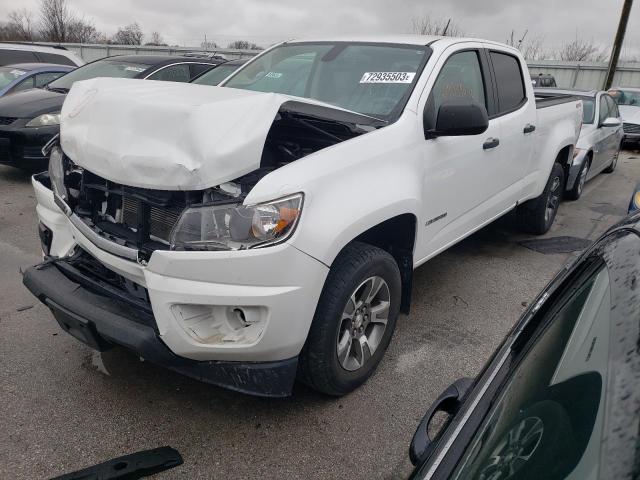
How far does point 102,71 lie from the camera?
7.21 meters

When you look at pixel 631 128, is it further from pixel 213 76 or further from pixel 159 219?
pixel 159 219

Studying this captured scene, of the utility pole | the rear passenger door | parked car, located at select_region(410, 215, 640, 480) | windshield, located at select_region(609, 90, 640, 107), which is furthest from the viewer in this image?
the utility pole

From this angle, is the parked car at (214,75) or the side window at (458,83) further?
the parked car at (214,75)

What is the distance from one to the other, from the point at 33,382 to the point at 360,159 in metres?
2.10

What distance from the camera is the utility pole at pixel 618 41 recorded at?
1892cm

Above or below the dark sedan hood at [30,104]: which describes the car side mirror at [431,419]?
below

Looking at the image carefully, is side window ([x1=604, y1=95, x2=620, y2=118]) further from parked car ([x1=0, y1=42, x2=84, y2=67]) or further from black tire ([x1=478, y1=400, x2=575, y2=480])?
parked car ([x1=0, y1=42, x2=84, y2=67])

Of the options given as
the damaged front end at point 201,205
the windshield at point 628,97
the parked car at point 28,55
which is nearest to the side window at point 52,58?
the parked car at point 28,55

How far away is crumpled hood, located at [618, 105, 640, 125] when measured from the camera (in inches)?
522

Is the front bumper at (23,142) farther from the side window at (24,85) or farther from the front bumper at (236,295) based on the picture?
the front bumper at (236,295)

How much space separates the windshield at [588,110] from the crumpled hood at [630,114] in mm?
6218

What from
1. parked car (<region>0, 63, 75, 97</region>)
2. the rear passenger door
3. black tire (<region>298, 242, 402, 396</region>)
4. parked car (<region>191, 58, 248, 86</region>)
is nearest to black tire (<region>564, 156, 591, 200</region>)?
the rear passenger door

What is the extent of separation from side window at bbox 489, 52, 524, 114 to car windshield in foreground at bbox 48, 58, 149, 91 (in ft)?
15.9

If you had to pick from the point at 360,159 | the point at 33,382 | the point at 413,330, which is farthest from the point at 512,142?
the point at 33,382
